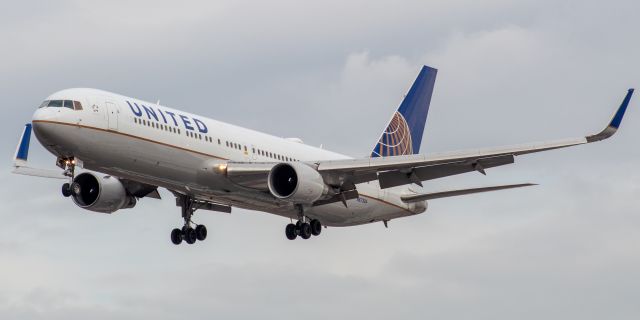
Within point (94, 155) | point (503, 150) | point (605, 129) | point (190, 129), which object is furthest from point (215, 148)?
point (605, 129)

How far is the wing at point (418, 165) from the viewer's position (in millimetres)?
50438

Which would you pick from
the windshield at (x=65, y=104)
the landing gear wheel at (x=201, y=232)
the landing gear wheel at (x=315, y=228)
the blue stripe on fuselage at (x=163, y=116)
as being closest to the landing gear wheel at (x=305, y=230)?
the landing gear wheel at (x=315, y=228)

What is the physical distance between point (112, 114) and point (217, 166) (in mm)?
5074

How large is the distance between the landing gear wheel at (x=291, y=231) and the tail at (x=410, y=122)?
879cm

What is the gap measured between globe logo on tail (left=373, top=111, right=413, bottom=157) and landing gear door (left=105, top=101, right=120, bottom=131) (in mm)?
18324

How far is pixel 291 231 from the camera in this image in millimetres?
56344

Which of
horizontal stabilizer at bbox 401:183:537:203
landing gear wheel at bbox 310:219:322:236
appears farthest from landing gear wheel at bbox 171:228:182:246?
horizontal stabilizer at bbox 401:183:537:203

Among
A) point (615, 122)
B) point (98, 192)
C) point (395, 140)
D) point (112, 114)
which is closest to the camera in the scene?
point (615, 122)

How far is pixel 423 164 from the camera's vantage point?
172 ft

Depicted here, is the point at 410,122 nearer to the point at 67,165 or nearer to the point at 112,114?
the point at 112,114

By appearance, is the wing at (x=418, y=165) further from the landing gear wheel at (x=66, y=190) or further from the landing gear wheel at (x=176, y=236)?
the landing gear wheel at (x=66, y=190)

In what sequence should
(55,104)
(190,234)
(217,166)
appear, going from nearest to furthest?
(55,104)
(217,166)
(190,234)

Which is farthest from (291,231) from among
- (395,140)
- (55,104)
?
(55,104)

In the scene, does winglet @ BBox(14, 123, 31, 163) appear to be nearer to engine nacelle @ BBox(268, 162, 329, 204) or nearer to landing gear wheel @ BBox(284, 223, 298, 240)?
engine nacelle @ BBox(268, 162, 329, 204)
